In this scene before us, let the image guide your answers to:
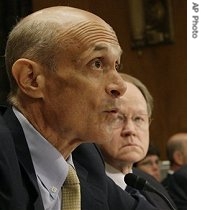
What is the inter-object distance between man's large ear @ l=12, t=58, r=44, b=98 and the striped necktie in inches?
7.3

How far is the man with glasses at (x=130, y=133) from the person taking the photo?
1906 mm

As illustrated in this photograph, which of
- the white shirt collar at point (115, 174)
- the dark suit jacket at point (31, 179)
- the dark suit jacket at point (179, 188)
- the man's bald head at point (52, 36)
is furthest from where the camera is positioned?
the dark suit jacket at point (179, 188)

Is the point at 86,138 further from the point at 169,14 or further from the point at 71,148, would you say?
the point at 169,14

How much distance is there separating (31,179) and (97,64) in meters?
0.28

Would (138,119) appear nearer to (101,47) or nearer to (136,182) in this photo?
(136,182)

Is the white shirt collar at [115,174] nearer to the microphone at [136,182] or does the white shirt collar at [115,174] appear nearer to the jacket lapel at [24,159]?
the microphone at [136,182]

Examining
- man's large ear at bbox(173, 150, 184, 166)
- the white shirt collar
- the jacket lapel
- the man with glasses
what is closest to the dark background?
the man with glasses

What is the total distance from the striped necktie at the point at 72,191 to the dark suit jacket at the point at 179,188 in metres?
1.00

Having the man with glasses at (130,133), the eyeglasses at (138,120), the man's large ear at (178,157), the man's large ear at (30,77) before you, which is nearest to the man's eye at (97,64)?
the man's large ear at (30,77)

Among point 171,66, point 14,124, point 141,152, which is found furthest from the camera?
point 171,66

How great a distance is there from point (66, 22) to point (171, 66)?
1.00 meters

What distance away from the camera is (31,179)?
1210 millimetres

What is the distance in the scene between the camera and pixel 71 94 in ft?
4.24
